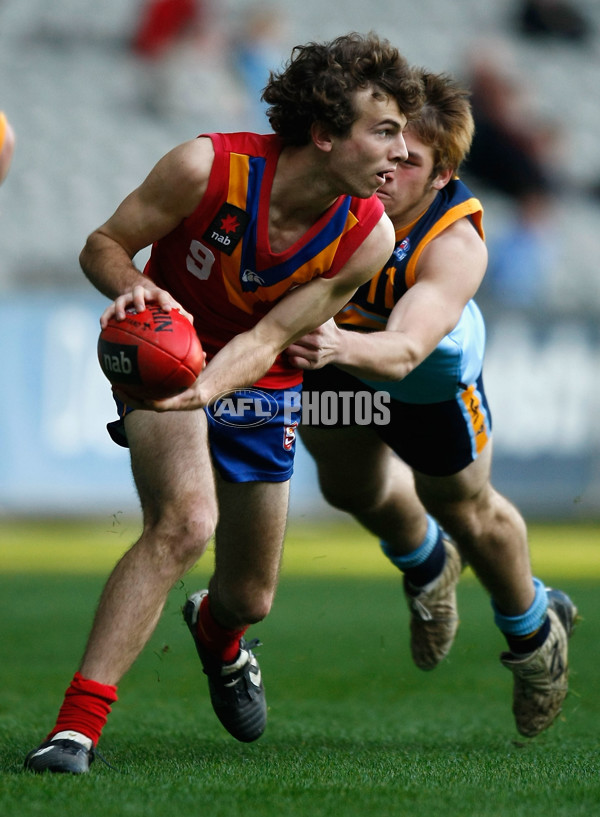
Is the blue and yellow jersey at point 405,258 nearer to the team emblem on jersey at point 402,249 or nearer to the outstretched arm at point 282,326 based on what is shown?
the team emblem on jersey at point 402,249

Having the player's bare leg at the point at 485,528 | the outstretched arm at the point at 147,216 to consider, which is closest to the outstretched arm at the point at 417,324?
the outstretched arm at the point at 147,216

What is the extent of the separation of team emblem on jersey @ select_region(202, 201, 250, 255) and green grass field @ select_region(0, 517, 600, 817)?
1.51 meters

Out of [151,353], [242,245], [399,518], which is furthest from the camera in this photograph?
[399,518]

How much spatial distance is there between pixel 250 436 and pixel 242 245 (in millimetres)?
684

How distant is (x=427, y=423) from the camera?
4570mm

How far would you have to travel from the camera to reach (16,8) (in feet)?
48.7

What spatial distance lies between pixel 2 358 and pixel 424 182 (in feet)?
24.9

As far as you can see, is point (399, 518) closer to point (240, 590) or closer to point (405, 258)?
point (240, 590)

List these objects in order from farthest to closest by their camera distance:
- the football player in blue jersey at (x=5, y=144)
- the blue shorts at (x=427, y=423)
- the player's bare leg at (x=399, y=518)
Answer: the player's bare leg at (x=399, y=518), the blue shorts at (x=427, y=423), the football player in blue jersey at (x=5, y=144)

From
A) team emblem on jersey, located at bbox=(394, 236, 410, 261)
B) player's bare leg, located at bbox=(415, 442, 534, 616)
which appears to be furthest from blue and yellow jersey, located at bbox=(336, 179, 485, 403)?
player's bare leg, located at bbox=(415, 442, 534, 616)

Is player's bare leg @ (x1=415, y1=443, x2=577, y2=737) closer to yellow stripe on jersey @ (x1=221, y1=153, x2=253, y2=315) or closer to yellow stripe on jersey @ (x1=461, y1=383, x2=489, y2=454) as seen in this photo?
yellow stripe on jersey @ (x1=461, y1=383, x2=489, y2=454)

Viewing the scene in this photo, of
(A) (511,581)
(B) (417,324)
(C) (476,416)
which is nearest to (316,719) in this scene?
(A) (511,581)

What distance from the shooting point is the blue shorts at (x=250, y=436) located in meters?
4.05

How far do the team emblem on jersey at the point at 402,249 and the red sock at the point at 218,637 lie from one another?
54.1 inches
